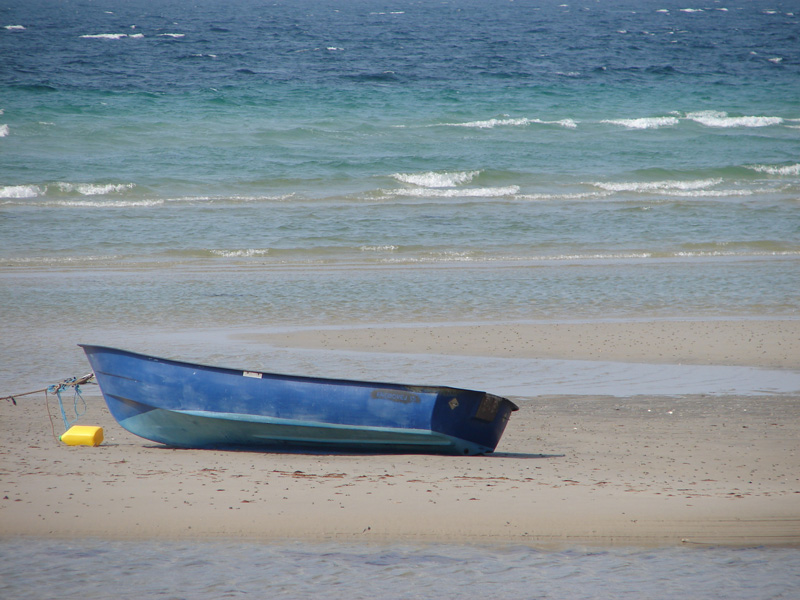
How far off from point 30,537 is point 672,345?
23.3 ft

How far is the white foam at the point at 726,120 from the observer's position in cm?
3375

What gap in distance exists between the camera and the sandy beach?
483cm

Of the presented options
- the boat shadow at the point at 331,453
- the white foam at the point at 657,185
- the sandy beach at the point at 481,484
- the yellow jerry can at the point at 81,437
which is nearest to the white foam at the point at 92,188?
the white foam at the point at 657,185

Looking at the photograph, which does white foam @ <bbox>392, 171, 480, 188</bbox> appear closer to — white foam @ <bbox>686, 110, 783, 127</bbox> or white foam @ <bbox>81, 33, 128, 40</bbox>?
white foam @ <bbox>686, 110, 783, 127</bbox>

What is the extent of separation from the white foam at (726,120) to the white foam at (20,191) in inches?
977

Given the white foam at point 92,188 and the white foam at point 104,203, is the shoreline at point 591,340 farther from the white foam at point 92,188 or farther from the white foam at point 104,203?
the white foam at point 92,188

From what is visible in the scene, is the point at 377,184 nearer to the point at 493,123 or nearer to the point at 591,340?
the point at 493,123

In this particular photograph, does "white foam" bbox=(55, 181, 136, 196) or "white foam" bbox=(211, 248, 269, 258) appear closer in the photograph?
"white foam" bbox=(211, 248, 269, 258)

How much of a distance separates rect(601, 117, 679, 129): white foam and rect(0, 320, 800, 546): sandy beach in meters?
26.7

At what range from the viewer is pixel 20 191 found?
21672 mm

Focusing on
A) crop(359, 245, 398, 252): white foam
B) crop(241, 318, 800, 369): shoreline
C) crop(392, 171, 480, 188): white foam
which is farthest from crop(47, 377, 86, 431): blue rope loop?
crop(392, 171, 480, 188): white foam

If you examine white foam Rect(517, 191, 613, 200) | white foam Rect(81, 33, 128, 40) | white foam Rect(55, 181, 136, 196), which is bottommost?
white foam Rect(517, 191, 613, 200)

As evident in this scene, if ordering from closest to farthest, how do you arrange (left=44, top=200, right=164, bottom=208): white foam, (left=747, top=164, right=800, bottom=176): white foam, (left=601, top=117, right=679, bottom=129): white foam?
(left=44, top=200, right=164, bottom=208): white foam, (left=747, top=164, right=800, bottom=176): white foam, (left=601, top=117, right=679, bottom=129): white foam

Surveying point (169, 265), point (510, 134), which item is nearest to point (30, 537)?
point (169, 265)
